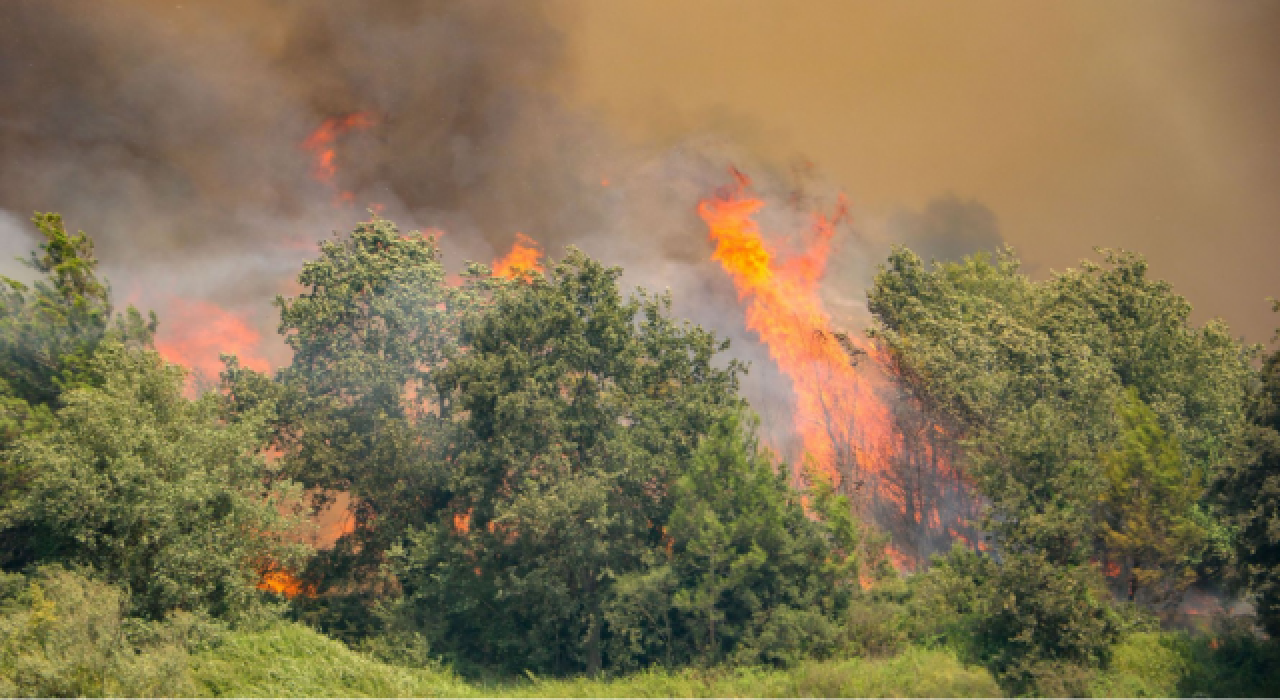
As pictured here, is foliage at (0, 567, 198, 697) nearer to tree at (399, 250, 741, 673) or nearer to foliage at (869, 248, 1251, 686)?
tree at (399, 250, 741, 673)

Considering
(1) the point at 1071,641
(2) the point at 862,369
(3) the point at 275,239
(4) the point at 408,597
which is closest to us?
(1) the point at 1071,641

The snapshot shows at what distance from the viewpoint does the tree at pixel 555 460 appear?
35469 mm

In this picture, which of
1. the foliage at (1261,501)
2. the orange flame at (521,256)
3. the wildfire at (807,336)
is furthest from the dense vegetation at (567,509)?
the orange flame at (521,256)

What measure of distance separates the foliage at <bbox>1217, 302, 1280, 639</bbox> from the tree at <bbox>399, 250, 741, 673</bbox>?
55.4ft

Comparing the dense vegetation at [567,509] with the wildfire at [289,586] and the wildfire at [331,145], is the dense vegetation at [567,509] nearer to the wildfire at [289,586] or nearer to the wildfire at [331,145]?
the wildfire at [289,586]

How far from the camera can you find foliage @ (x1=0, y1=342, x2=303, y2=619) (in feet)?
99.1

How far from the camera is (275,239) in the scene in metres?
60.7

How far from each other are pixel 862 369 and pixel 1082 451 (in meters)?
19.6

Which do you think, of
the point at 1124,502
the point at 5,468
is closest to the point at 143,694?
the point at 5,468

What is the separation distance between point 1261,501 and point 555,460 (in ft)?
74.9

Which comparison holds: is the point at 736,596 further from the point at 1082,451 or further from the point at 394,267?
the point at 394,267

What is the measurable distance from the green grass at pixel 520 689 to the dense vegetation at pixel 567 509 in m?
0.13

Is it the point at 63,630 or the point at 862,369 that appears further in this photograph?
the point at 862,369

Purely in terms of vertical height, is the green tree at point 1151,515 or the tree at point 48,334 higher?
the tree at point 48,334
